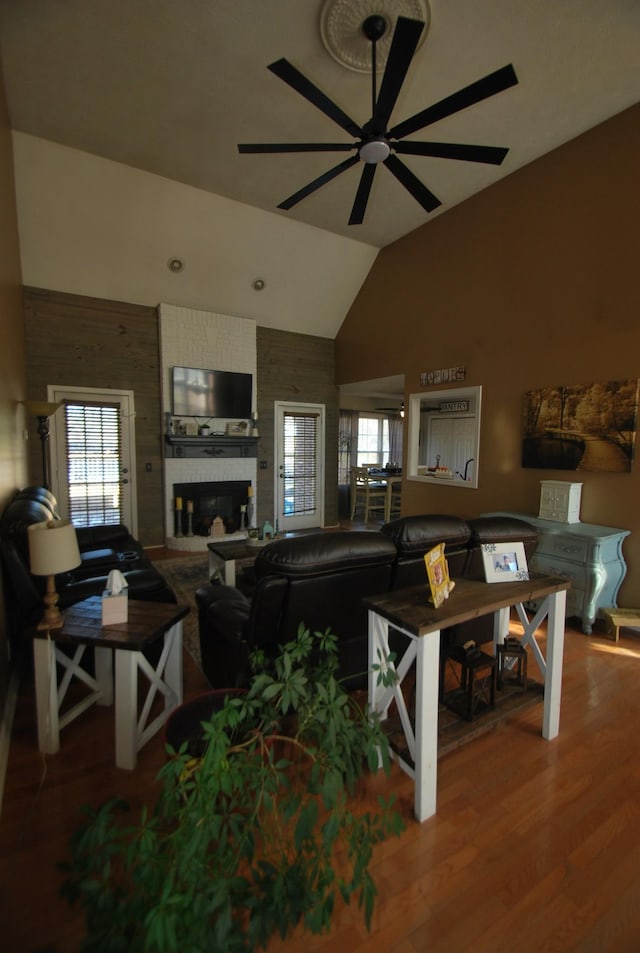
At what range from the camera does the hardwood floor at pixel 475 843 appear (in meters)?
1.24

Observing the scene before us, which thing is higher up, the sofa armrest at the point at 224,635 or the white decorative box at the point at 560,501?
the white decorative box at the point at 560,501

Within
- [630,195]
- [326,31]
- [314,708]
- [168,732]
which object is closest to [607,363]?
[630,195]

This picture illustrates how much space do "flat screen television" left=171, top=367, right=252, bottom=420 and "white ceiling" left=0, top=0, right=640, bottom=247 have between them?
2247mm

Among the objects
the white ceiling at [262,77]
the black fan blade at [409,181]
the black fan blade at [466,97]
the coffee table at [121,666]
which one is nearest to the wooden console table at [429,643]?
the coffee table at [121,666]

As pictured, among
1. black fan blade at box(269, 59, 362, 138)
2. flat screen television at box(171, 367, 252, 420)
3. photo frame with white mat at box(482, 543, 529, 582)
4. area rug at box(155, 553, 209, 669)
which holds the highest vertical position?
black fan blade at box(269, 59, 362, 138)

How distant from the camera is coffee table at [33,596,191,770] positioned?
70.8 inches

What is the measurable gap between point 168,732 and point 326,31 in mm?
3983

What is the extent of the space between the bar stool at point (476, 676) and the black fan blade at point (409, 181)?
288 cm

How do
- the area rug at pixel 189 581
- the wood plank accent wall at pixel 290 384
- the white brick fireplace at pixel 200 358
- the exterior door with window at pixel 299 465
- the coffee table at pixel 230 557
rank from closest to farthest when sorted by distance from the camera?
the area rug at pixel 189 581 < the coffee table at pixel 230 557 < the white brick fireplace at pixel 200 358 < the wood plank accent wall at pixel 290 384 < the exterior door with window at pixel 299 465

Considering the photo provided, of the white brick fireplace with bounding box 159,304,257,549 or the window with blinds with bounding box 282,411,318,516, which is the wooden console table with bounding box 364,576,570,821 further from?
the window with blinds with bounding box 282,411,318,516

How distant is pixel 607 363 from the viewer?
3.57 meters

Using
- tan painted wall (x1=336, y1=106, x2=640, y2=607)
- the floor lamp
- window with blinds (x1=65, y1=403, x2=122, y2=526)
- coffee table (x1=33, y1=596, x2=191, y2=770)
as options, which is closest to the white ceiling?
tan painted wall (x1=336, y1=106, x2=640, y2=607)

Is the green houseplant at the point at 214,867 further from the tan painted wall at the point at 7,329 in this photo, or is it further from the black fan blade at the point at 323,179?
the black fan blade at the point at 323,179

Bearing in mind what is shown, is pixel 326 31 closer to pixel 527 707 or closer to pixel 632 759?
pixel 527 707
